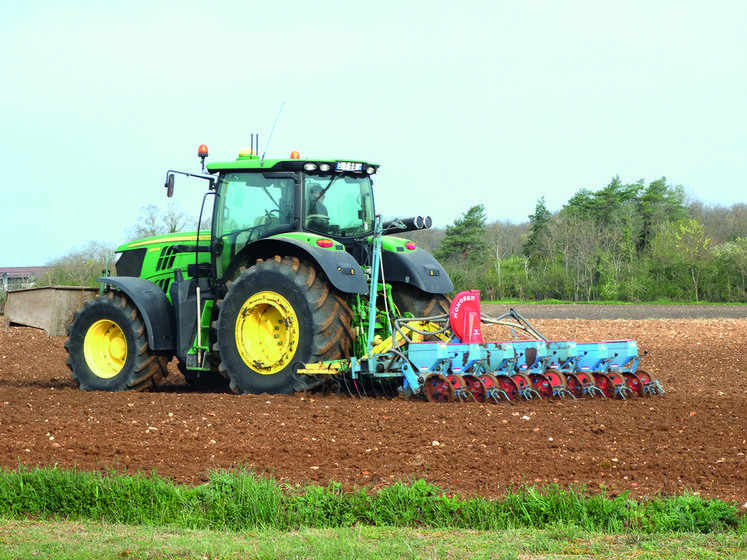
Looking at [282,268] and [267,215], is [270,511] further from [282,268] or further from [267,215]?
[267,215]

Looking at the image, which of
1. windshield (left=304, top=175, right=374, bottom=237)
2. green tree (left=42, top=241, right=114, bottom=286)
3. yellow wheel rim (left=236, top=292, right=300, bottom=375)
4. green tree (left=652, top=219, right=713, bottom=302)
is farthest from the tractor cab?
green tree (left=652, top=219, right=713, bottom=302)

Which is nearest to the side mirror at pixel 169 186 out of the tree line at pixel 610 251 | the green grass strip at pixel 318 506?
the green grass strip at pixel 318 506

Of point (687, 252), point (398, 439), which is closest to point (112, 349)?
point (398, 439)

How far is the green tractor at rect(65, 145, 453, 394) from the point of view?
8.42m

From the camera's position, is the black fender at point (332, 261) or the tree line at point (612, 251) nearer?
the black fender at point (332, 261)

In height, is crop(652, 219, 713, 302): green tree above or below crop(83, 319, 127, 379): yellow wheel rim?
above

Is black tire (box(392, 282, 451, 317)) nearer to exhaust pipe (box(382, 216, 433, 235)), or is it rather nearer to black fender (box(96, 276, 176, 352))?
exhaust pipe (box(382, 216, 433, 235))

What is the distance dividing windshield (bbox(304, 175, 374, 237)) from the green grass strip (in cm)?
439

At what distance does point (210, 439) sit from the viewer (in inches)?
250

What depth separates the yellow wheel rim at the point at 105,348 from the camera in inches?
392

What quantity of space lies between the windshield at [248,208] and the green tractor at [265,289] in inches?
0.4

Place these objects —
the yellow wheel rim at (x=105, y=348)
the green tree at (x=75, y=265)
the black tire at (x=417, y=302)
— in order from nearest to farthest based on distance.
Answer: the black tire at (x=417, y=302) < the yellow wheel rim at (x=105, y=348) < the green tree at (x=75, y=265)

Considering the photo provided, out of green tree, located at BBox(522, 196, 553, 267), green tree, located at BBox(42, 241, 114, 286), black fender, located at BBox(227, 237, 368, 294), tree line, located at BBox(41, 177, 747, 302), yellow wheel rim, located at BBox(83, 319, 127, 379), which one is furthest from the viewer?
green tree, located at BBox(522, 196, 553, 267)

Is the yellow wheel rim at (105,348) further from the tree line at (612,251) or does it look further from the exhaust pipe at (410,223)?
the tree line at (612,251)
